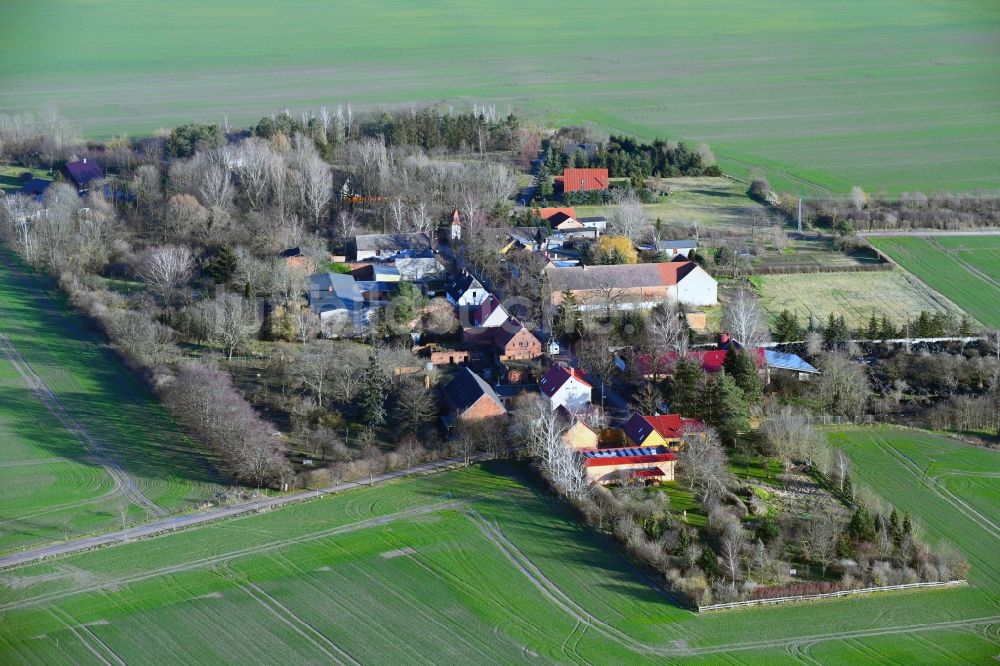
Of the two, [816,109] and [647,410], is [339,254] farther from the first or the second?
[816,109]

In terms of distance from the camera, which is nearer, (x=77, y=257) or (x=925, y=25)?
(x=77, y=257)

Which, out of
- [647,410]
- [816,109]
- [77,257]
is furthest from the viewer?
[816,109]

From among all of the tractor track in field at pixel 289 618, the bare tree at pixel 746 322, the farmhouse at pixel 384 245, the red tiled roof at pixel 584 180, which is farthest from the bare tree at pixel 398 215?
the tractor track in field at pixel 289 618

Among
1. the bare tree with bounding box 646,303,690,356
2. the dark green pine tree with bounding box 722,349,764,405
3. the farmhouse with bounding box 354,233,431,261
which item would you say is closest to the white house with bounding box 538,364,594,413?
the bare tree with bounding box 646,303,690,356

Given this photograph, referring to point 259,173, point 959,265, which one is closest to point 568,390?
point 959,265

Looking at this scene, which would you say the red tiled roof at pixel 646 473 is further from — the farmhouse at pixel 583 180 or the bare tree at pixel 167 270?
the farmhouse at pixel 583 180

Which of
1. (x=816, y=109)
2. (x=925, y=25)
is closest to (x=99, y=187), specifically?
(x=816, y=109)

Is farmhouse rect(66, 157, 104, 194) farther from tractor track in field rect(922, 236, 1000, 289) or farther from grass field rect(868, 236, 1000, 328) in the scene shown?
tractor track in field rect(922, 236, 1000, 289)
